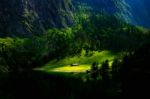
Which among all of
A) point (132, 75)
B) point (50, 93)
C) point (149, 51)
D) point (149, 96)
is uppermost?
point (149, 51)

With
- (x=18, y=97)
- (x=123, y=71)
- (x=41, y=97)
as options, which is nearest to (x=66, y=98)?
(x=41, y=97)

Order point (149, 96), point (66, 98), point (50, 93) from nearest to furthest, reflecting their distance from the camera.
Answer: point (149, 96)
point (66, 98)
point (50, 93)

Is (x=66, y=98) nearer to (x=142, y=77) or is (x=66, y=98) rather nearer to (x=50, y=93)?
(x=50, y=93)

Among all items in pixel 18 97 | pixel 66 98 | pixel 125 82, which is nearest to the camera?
pixel 125 82

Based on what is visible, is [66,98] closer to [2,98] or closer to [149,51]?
[2,98]

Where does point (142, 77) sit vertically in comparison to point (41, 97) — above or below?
above

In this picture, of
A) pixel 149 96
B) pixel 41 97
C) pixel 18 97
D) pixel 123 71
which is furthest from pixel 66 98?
pixel 149 96

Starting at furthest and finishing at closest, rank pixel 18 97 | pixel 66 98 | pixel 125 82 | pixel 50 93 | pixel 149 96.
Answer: pixel 50 93 → pixel 18 97 → pixel 66 98 → pixel 125 82 → pixel 149 96

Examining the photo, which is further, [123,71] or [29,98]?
[29,98]

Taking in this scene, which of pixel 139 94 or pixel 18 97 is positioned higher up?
pixel 139 94
